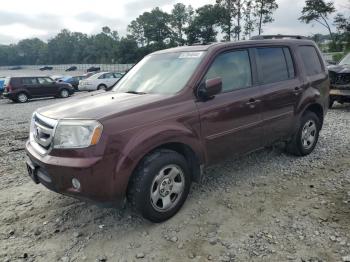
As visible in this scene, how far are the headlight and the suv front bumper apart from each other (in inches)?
5.5

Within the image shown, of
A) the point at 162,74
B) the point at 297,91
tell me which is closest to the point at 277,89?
the point at 297,91

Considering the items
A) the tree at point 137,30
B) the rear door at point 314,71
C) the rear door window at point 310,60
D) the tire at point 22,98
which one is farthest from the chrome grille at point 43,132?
the tree at point 137,30

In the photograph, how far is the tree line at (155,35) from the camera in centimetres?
4559

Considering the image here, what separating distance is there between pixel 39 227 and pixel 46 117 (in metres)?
1.24

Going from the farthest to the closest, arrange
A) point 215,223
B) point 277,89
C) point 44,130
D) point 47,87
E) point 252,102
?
point 47,87 < point 277,89 < point 252,102 < point 215,223 < point 44,130

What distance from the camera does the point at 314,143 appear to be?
18.8 feet

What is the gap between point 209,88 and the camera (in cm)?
370

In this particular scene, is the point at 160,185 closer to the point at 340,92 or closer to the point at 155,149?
the point at 155,149

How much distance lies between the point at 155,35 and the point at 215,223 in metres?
83.7

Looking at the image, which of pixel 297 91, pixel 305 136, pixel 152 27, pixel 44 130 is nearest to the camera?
pixel 44 130

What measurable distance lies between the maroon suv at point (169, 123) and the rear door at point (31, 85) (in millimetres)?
16308

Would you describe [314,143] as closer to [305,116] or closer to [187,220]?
[305,116]

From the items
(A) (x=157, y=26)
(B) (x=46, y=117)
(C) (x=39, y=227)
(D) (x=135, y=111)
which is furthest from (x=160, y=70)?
(A) (x=157, y=26)

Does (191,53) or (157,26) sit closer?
(191,53)
